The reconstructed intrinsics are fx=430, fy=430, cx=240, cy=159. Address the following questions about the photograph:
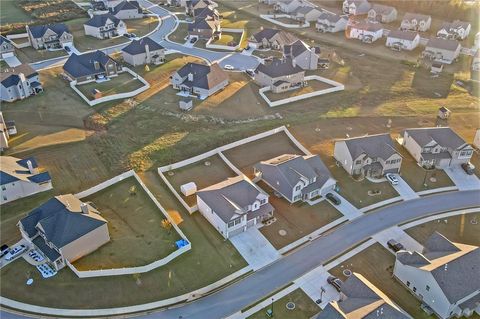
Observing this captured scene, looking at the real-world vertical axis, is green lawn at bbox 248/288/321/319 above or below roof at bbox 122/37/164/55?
below

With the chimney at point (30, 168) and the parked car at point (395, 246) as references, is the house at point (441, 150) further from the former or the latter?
the chimney at point (30, 168)

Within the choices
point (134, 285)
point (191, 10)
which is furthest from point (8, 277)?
point (191, 10)

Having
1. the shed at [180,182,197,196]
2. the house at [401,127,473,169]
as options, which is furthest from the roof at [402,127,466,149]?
the shed at [180,182,197,196]

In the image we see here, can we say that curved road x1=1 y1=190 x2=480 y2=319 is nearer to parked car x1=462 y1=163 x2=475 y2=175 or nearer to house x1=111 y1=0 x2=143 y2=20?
parked car x1=462 y1=163 x2=475 y2=175

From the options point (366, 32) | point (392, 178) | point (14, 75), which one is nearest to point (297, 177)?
point (392, 178)

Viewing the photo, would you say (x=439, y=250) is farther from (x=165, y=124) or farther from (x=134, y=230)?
(x=165, y=124)
